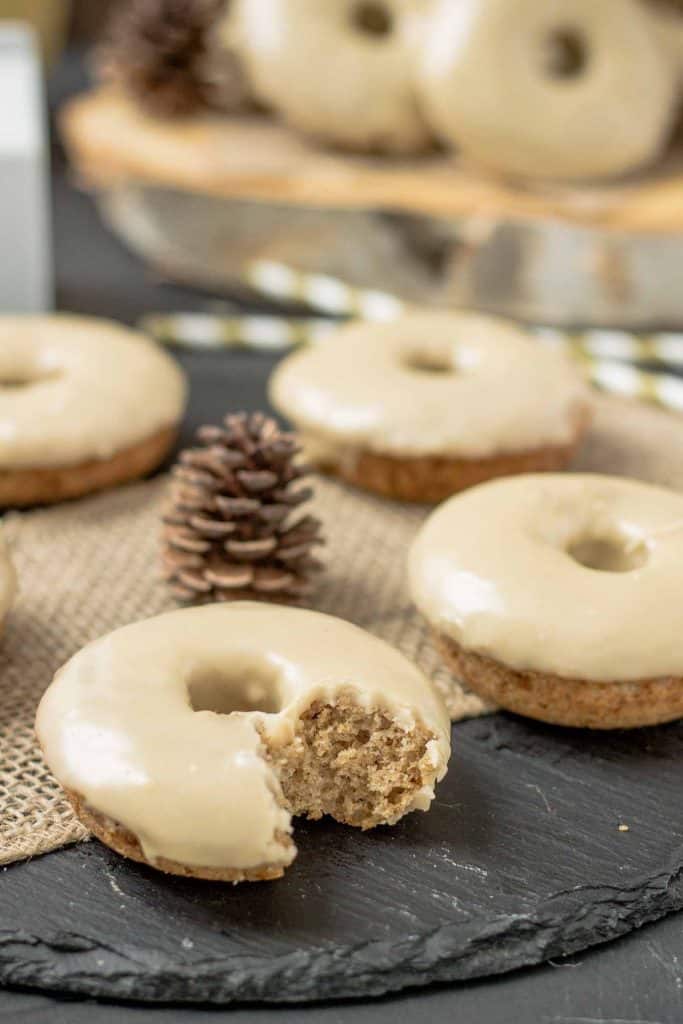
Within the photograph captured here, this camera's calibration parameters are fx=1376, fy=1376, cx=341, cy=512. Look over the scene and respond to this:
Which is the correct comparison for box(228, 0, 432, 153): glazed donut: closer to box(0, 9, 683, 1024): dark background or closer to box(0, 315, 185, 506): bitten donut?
box(0, 315, 185, 506): bitten donut

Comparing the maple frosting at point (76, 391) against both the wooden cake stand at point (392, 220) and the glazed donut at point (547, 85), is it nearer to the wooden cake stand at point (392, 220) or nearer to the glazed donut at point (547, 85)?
the wooden cake stand at point (392, 220)

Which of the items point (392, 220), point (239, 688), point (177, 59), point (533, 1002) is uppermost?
point (177, 59)

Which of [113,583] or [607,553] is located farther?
[113,583]

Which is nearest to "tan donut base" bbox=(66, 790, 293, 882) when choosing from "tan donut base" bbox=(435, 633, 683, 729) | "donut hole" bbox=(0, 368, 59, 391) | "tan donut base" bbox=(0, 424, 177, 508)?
"tan donut base" bbox=(435, 633, 683, 729)

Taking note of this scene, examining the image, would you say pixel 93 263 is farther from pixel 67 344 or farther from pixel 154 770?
pixel 154 770

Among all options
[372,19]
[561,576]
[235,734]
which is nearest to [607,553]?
[561,576]

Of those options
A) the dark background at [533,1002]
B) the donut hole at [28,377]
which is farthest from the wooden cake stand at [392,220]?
the dark background at [533,1002]

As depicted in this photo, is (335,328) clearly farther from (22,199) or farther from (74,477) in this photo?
(74,477)
